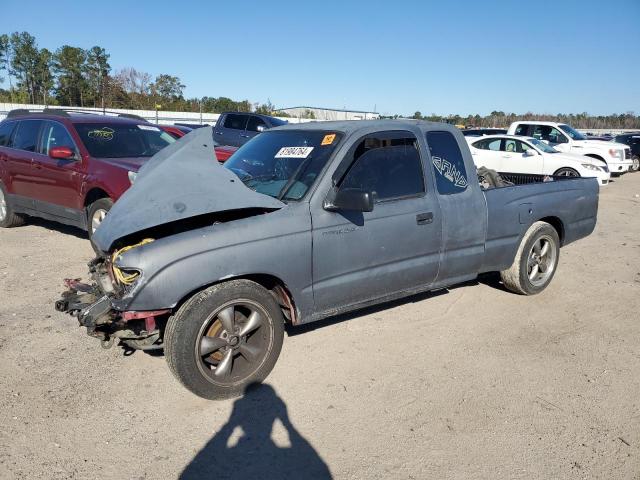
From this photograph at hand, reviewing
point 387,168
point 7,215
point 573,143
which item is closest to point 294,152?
point 387,168

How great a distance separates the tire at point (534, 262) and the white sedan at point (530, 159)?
8.64 metres

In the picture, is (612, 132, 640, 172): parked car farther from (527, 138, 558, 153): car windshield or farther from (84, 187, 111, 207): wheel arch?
(84, 187, 111, 207): wheel arch

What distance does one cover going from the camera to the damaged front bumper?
3.21m

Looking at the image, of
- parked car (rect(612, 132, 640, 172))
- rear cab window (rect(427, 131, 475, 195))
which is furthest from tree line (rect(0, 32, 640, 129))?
rear cab window (rect(427, 131, 475, 195))

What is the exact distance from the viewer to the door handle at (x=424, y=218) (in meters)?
4.11

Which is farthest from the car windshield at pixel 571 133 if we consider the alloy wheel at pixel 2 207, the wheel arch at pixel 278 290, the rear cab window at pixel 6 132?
the wheel arch at pixel 278 290

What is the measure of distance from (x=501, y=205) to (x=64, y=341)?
4059 mm

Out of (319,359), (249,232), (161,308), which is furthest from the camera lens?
(319,359)

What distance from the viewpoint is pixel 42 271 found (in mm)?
5965

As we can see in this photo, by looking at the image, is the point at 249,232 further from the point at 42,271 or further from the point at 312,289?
the point at 42,271

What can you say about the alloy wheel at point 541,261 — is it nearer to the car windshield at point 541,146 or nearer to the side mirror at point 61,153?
the side mirror at point 61,153

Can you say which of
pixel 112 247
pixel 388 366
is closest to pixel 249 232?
pixel 112 247

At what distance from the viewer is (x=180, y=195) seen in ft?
11.1

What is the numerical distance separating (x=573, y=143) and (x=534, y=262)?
14.2 meters
